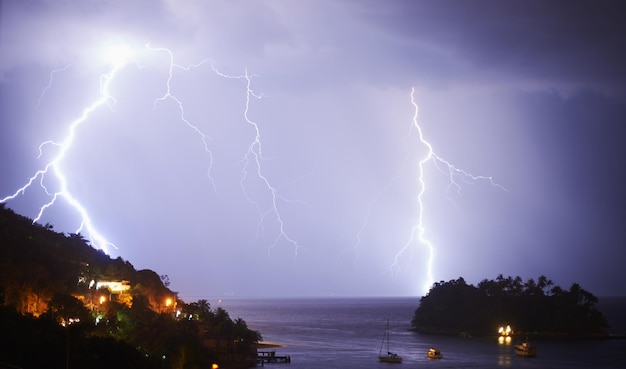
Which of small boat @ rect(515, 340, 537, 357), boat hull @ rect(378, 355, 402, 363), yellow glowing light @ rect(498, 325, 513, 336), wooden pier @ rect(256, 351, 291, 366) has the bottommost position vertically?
wooden pier @ rect(256, 351, 291, 366)

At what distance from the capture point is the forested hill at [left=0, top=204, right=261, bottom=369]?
79.5 ft

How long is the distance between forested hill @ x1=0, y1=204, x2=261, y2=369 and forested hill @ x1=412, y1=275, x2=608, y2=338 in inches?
1826

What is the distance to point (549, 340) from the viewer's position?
82125 mm

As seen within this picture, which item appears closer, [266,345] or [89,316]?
[89,316]

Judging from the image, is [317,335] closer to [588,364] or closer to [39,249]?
[588,364]

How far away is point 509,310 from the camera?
296 feet

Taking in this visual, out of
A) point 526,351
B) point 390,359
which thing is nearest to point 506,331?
point 526,351

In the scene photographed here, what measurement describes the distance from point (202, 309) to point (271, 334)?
24.7 metres

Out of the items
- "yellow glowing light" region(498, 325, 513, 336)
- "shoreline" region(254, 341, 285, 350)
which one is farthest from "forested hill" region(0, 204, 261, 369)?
"yellow glowing light" region(498, 325, 513, 336)

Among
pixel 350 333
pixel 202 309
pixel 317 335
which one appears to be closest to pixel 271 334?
pixel 317 335

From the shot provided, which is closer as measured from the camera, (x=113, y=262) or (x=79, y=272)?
(x=79, y=272)

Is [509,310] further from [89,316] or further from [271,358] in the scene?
[89,316]

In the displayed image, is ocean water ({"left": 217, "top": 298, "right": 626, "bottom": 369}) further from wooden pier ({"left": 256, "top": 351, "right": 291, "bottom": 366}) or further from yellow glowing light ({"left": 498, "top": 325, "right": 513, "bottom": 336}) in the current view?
yellow glowing light ({"left": 498, "top": 325, "right": 513, "bottom": 336})

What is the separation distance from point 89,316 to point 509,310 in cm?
6790
